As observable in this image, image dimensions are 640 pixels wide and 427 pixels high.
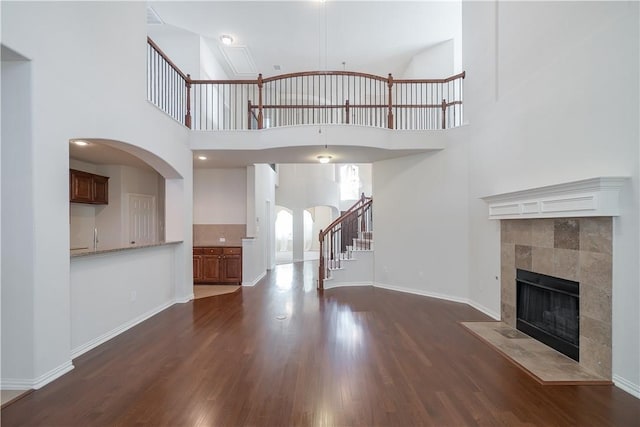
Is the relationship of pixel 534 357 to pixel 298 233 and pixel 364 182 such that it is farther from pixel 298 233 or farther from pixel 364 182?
pixel 364 182

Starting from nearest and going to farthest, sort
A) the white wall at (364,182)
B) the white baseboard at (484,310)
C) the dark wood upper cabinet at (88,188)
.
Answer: the white baseboard at (484,310), the dark wood upper cabinet at (88,188), the white wall at (364,182)

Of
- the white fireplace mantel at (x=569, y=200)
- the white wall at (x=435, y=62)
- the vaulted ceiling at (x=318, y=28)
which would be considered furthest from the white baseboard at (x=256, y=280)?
the white wall at (x=435, y=62)

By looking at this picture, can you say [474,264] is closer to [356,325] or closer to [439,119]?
[356,325]

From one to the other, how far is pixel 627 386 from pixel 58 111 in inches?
214

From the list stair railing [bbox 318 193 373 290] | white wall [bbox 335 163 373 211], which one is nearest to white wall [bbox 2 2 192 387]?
stair railing [bbox 318 193 373 290]

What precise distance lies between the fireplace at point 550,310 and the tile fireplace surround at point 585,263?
108mm

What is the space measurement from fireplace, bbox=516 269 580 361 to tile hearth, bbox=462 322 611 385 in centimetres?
10

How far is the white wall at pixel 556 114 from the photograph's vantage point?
2432 mm

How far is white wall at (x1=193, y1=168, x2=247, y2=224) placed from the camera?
7.43m

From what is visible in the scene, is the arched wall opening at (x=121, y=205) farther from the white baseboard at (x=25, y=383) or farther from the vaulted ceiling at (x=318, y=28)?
the vaulted ceiling at (x=318, y=28)

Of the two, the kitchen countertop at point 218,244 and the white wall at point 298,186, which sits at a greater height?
the white wall at point 298,186

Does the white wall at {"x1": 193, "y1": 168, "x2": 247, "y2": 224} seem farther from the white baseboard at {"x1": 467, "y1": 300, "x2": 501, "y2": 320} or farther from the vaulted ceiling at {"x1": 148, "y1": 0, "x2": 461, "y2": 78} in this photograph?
the white baseboard at {"x1": 467, "y1": 300, "x2": 501, "y2": 320}

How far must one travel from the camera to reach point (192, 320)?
430 cm

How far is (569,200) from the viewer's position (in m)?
2.79
